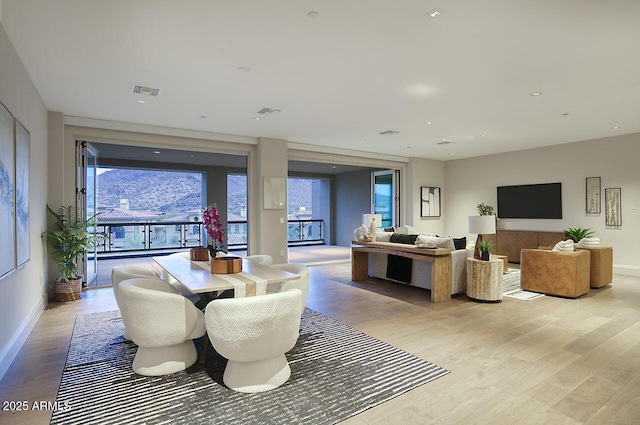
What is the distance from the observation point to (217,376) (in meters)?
2.71

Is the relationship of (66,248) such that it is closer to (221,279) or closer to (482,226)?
(221,279)

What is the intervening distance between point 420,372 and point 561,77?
3547 millimetres

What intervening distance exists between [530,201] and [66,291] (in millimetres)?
9407

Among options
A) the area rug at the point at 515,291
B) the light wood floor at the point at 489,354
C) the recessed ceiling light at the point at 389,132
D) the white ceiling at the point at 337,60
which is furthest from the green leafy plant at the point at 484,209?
the recessed ceiling light at the point at 389,132

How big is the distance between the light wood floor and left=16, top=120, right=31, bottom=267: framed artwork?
2.94ft

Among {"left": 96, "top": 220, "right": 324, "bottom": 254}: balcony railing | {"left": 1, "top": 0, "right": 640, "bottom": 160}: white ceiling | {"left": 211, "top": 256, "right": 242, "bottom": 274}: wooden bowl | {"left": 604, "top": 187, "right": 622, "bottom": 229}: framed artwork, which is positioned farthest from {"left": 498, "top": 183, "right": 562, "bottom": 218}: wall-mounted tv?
{"left": 211, "top": 256, "right": 242, "bottom": 274}: wooden bowl

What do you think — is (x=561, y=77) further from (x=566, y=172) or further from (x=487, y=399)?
(x=566, y=172)

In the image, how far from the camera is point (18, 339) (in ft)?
10.8

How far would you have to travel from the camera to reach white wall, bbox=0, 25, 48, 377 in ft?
9.62

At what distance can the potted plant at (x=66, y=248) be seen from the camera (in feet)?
16.3

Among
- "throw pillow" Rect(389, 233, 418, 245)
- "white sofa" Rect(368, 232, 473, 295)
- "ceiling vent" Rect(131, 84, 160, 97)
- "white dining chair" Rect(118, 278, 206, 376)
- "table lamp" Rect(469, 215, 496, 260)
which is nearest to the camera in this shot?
"white dining chair" Rect(118, 278, 206, 376)

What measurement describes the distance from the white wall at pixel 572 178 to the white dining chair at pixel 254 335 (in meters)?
7.62

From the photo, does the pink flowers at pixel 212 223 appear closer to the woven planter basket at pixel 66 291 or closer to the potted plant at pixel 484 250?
the woven planter basket at pixel 66 291

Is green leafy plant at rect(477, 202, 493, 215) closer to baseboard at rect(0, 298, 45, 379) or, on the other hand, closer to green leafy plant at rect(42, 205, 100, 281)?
green leafy plant at rect(42, 205, 100, 281)
